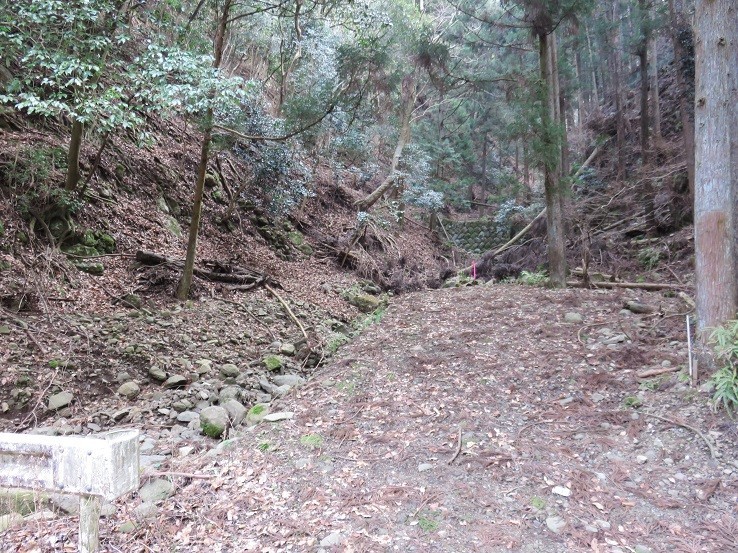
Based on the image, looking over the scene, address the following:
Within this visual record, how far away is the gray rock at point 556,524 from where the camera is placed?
266 cm

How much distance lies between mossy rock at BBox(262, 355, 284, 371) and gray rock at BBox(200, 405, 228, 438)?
1899mm

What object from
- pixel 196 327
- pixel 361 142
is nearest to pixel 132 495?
pixel 196 327

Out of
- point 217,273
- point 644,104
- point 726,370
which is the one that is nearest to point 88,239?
point 217,273

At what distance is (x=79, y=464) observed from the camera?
2191 millimetres

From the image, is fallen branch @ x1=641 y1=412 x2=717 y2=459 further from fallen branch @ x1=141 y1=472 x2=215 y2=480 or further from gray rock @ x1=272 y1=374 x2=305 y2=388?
gray rock @ x1=272 y1=374 x2=305 y2=388

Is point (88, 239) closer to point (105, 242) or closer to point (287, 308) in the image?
point (105, 242)

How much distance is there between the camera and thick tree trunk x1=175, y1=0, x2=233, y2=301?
671 centimetres

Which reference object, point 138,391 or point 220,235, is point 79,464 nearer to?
point 138,391

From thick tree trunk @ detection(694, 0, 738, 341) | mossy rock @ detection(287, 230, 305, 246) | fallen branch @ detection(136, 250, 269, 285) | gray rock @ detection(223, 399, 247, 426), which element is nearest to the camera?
thick tree trunk @ detection(694, 0, 738, 341)

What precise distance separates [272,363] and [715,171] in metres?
5.71

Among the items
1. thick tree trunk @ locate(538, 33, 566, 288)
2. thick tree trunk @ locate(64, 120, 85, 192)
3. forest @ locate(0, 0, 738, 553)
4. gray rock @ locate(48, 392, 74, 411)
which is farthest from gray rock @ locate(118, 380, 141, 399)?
thick tree trunk @ locate(538, 33, 566, 288)

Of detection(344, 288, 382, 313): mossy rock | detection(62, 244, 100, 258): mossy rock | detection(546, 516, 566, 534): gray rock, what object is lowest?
detection(546, 516, 566, 534): gray rock

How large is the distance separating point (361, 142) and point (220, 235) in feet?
16.9

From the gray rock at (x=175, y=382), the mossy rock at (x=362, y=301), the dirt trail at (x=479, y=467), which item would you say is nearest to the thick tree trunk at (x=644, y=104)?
the mossy rock at (x=362, y=301)
